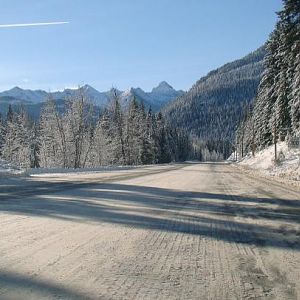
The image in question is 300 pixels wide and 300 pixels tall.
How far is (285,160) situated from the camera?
4184 cm

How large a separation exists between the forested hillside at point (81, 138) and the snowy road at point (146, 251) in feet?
165

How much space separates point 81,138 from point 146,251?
57046 mm

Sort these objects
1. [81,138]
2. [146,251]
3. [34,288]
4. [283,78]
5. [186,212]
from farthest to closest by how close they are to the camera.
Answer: [81,138] → [283,78] → [186,212] → [146,251] → [34,288]

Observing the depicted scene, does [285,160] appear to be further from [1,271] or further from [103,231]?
[1,271]

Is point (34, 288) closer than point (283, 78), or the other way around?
point (34, 288)

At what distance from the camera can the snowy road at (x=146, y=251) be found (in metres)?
4.96

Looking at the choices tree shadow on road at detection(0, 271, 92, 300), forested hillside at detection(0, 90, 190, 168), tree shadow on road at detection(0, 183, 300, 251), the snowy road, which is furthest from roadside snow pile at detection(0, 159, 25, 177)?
forested hillside at detection(0, 90, 190, 168)

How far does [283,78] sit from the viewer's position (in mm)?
48875

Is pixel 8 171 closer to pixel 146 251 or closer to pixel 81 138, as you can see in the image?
pixel 146 251

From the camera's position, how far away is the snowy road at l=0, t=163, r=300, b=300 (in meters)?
4.96

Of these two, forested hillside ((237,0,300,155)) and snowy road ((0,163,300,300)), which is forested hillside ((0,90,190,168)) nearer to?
forested hillside ((237,0,300,155))

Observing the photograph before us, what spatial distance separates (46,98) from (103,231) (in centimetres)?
5957

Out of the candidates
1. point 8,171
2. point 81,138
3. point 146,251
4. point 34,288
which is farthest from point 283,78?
point 34,288

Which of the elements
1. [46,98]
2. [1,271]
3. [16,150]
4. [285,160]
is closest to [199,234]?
[1,271]
